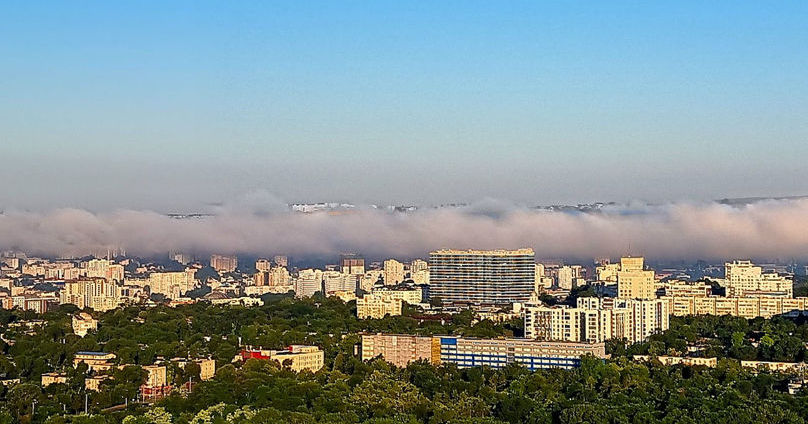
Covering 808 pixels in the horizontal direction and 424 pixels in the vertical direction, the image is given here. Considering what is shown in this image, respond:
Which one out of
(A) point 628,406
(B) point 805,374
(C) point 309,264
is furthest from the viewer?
(C) point 309,264

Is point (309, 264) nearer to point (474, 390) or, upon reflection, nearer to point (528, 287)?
point (528, 287)

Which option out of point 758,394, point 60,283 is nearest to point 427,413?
point 758,394

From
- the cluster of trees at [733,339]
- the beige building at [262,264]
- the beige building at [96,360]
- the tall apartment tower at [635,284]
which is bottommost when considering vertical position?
→ the beige building at [96,360]

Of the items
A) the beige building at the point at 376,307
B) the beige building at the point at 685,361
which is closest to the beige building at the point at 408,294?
the beige building at the point at 376,307

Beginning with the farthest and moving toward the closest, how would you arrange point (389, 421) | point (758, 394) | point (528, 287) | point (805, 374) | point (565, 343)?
point (528, 287) < point (565, 343) < point (805, 374) < point (758, 394) < point (389, 421)

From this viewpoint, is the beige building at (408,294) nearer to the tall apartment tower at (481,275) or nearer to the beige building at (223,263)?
the tall apartment tower at (481,275)

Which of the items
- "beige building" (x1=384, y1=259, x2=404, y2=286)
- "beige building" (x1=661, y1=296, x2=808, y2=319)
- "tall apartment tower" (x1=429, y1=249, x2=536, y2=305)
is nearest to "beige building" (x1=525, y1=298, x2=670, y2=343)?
"beige building" (x1=661, y1=296, x2=808, y2=319)
